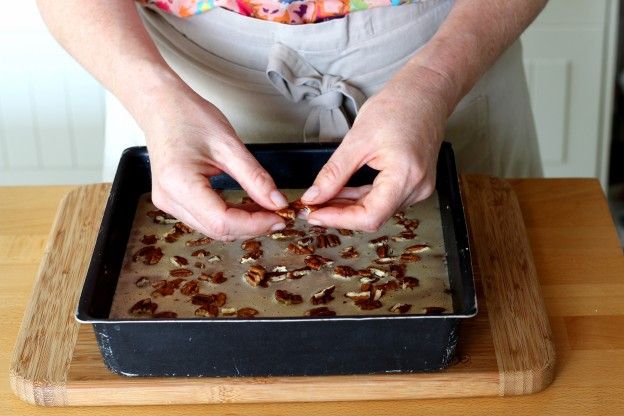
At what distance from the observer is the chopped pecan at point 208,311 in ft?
3.33

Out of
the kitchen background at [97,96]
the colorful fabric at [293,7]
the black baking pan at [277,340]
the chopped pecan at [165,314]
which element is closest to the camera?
the black baking pan at [277,340]

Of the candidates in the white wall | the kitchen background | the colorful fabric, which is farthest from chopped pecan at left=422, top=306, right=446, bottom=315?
the white wall

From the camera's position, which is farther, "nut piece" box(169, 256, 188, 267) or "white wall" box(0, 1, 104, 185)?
"white wall" box(0, 1, 104, 185)

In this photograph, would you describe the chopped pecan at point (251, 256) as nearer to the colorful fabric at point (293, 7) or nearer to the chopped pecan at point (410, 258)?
the chopped pecan at point (410, 258)

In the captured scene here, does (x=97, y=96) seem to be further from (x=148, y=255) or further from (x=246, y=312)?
(x=246, y=312)

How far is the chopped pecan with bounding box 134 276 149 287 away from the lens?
1062 mm

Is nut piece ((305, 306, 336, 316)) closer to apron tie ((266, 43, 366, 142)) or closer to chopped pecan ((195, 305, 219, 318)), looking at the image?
chopped pecan ((195, 305, 219, 318))

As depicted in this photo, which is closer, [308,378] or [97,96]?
[308,378]

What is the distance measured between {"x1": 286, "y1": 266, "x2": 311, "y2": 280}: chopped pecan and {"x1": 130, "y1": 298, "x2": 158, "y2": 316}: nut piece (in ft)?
0.48

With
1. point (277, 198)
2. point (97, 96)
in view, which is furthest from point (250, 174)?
point (97, 96)

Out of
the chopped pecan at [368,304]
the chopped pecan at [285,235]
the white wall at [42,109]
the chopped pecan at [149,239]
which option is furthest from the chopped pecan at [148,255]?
the white wall at [42,109]

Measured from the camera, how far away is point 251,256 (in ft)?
3.65

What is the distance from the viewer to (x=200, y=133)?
1025 mm

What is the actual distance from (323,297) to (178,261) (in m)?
0.17
